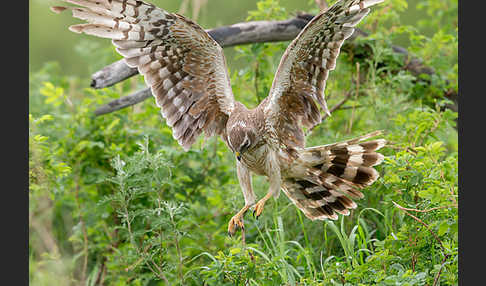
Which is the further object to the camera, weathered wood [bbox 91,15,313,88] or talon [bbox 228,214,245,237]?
weathered wood [bbox 91,15,313,88]

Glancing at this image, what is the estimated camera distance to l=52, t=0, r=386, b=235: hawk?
464 cm

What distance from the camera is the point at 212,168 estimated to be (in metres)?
6.42

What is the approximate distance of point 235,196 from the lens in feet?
18.0

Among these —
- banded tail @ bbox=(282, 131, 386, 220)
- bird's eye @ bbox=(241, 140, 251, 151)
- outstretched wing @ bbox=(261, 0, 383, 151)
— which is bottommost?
banded tail @ bbox=(282, 131, 386, 220)

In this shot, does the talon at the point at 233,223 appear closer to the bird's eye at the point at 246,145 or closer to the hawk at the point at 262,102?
the hawk at the point at 262,102

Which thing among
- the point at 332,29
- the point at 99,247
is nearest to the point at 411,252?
the point at 332,29

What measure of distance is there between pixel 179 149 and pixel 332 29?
2.19 metres

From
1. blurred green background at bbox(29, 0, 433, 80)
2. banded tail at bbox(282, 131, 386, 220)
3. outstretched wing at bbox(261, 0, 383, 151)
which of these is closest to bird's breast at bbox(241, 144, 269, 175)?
outstretched wing at bbox(261, 0, 383, 151)

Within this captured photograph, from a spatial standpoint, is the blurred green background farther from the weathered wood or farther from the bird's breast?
the bird's breast

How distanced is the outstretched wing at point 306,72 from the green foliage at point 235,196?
79 cm

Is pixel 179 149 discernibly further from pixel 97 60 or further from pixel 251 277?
pixel 97 60

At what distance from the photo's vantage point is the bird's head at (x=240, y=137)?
465cm

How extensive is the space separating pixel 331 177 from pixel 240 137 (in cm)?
103

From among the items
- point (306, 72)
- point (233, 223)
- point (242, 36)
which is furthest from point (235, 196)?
point (242, 36)
